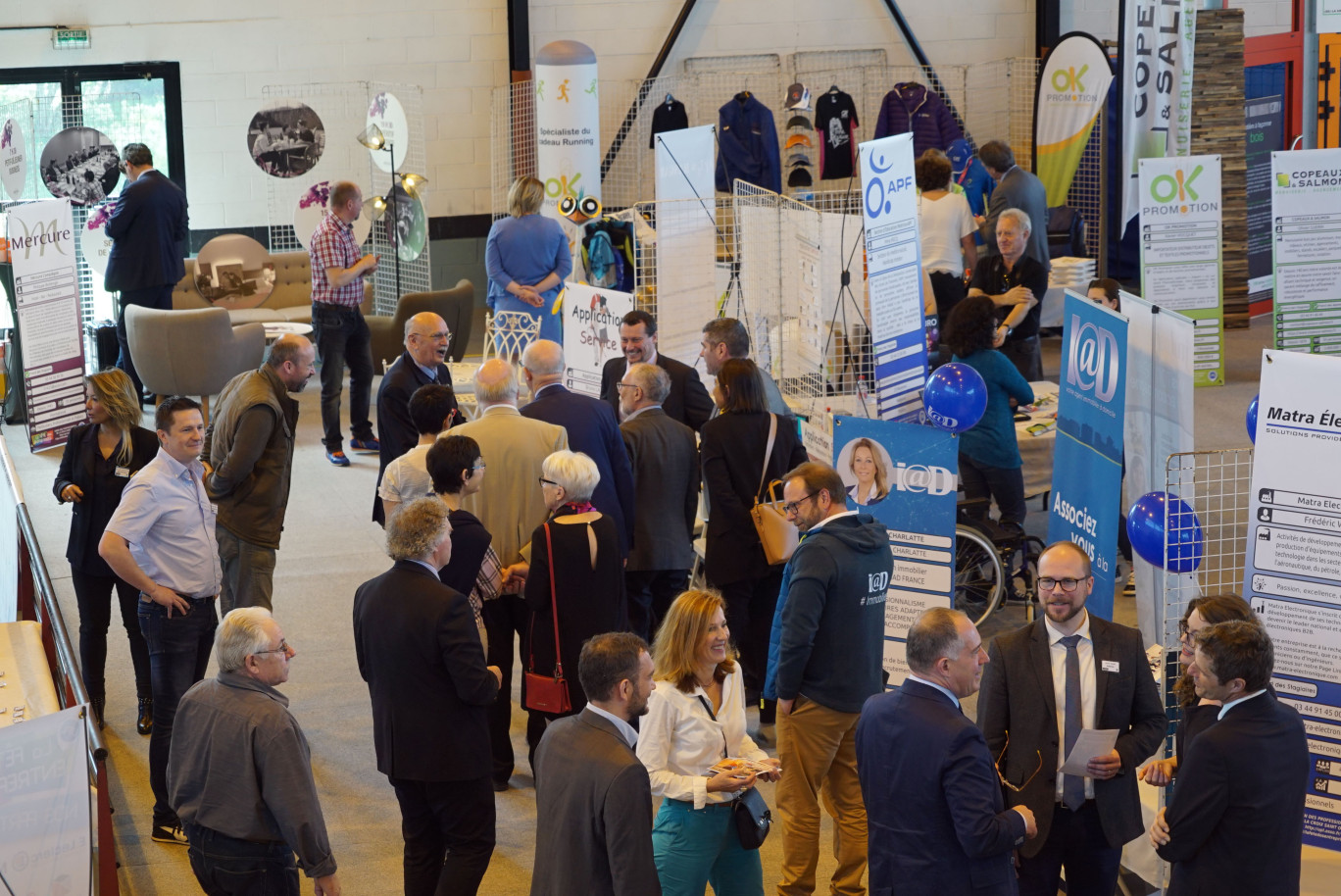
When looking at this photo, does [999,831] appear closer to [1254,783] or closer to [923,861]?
[923,861]

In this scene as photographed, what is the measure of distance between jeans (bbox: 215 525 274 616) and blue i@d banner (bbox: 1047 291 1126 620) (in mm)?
2760

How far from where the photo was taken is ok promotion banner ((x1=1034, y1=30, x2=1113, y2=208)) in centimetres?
1125

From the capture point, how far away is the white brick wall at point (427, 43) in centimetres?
1137

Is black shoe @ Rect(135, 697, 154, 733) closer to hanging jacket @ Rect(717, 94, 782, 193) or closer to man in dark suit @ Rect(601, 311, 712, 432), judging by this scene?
man in dark suit @ Rect(601, 311, 712, 432)

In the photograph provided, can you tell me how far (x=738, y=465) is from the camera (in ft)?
16.2

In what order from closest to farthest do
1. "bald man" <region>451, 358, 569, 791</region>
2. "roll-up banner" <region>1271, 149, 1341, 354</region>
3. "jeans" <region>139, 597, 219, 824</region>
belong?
1. "jeans" <region>139, 597, 219, 824</region>
2. "bald man" <region>451, 358, 569, 791</region>
3. "roll-up banner" <region>1271, 149, 1341, 354</region>

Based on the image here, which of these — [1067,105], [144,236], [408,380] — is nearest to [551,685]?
[408,380]

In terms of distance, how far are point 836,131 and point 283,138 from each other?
4805 millimetres

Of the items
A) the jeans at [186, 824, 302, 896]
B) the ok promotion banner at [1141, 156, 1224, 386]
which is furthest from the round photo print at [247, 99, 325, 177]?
the jeans at [186, 824, 302, 896]

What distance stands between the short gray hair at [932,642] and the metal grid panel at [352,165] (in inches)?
337

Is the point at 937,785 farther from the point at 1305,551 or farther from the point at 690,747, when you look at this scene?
the point at 1305,551

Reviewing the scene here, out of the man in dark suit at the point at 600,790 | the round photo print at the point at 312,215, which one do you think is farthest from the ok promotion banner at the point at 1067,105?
the man in dark suit at the point at 600,790

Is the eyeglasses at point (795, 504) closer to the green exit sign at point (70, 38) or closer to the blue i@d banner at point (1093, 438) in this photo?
the blue i@d banner at point (1093, 438)

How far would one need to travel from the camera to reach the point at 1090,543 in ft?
14.5
